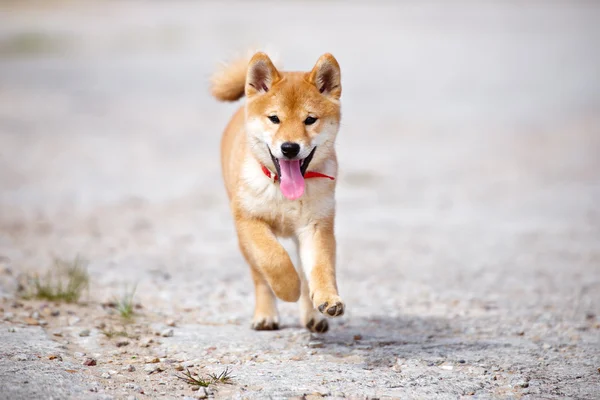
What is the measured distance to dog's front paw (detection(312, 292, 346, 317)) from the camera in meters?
4.52

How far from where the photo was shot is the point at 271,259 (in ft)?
15.9

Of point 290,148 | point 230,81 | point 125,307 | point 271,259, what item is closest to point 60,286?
point 125,307

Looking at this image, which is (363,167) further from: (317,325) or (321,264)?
(321,264)

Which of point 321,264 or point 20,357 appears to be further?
point 321,264

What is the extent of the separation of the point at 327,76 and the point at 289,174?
27.7 inches

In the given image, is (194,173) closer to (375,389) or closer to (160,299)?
(160,299)

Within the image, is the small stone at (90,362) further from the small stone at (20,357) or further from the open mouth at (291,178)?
the open mouth at (291,178)

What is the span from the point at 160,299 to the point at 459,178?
6067 mm

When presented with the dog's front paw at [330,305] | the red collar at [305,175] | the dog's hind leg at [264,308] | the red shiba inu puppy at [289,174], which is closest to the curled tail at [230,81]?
the red shiba inu puppy at [289,174]

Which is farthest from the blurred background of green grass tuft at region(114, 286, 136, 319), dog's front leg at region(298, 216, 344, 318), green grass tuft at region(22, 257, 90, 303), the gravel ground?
dog's front leg at region(298, 216, 344, 318)

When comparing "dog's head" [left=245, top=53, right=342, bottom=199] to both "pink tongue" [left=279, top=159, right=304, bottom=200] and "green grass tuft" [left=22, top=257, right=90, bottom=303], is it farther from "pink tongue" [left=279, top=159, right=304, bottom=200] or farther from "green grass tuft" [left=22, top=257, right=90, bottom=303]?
"green grass tuft" [left=22, top=257, right=90, bottom=303]

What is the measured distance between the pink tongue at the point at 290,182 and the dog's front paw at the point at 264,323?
1041mm

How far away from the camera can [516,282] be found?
7.07m

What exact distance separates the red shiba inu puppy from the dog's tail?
2.46ft
